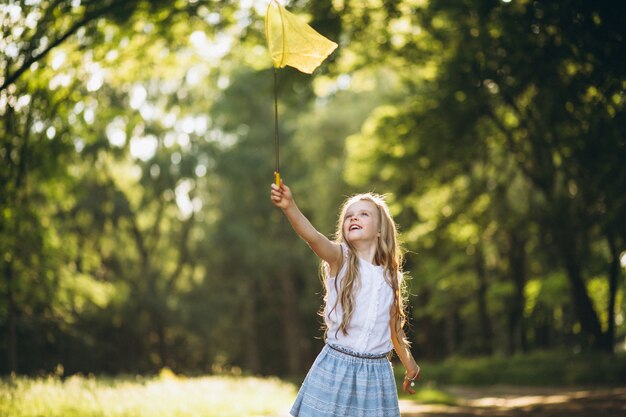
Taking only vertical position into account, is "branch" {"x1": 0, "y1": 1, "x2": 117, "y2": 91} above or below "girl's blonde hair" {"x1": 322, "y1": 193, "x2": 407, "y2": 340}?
above

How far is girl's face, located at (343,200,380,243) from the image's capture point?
448cm

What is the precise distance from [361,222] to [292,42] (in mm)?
1368

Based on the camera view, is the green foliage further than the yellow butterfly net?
Yes

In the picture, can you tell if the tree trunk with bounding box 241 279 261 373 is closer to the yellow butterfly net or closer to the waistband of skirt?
the yellow butterfly net

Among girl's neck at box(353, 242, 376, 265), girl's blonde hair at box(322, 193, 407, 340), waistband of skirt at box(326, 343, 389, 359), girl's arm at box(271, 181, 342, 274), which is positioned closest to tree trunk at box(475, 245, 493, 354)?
girl's blonde hair at box(322, 193, 407, 340)

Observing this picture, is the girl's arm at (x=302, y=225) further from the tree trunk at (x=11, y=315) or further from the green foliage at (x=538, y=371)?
the green foliage at (x=538, y=371)

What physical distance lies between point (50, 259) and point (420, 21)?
8275mm

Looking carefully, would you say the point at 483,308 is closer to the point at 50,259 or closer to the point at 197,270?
the point at 197,270

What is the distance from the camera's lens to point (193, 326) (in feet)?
103

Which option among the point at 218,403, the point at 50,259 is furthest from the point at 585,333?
the point at 50,259

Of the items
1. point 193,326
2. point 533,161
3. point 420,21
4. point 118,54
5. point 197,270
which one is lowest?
point 193,326

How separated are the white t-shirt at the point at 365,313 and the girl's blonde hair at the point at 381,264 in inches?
1.1

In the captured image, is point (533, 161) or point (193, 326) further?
point (193, 326)

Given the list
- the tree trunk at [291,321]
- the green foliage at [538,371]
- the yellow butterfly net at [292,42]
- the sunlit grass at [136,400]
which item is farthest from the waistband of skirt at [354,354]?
the tree trunk at [291,321]
